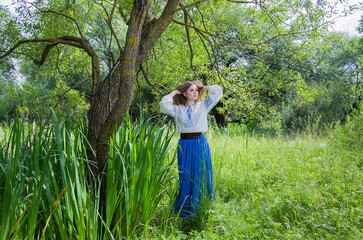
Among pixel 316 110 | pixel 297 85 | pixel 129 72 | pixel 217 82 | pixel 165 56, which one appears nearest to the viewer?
pixel 129 72

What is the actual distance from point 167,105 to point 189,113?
265mm

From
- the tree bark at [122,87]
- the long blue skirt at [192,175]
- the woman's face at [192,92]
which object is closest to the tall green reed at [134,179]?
the tree bark at [122,87]

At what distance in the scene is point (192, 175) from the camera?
311cm

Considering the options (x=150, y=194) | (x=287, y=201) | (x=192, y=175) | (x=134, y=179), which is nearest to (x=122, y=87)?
(x=134, y=179)

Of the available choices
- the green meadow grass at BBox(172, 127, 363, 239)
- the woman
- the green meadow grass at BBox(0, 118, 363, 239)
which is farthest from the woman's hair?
the green meadow grass at BBox(172, 127, 363, 239)

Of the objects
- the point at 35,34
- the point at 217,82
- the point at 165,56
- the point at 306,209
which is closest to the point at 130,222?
the point at 306,209

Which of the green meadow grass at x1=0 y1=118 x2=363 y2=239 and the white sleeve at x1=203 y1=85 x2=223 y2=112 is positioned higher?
the white sleeve at x1=203 y1=85 x2=223 y2=112

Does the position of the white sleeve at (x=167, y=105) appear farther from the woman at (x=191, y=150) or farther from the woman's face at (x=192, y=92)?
the woman's face at (x=192, y=92)

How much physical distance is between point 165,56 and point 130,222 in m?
3.74

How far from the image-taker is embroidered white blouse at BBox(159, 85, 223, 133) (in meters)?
3.07

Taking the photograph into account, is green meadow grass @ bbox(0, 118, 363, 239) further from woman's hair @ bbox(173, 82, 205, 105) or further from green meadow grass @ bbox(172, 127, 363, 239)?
woman's hair @ bbox(173, 82, 205, 105)

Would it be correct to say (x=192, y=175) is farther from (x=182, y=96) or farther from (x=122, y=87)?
(x=122, y=87)

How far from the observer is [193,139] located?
3.09 metres

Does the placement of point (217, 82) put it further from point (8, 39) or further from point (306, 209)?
point (8, 39)
